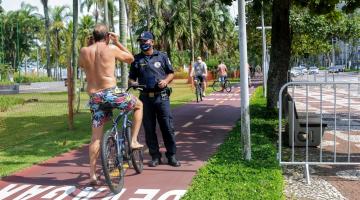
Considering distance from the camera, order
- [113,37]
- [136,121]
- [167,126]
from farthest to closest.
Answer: [167,126], [136,121], [113,37]

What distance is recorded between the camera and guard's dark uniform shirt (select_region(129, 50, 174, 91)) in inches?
271

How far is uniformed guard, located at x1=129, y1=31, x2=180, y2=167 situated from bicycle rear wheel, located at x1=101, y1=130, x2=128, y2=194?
120cm

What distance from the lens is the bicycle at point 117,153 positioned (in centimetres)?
559

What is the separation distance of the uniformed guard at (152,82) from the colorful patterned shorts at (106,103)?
86cm

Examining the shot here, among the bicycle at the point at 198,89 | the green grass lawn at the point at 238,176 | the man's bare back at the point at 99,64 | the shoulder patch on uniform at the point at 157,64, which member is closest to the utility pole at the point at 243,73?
the green grass lawn at the point at 238,176

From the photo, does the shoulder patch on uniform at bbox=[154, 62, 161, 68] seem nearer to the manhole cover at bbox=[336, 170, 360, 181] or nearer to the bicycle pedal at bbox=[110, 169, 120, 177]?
the bicycle pedal at bbox=[110, 169, 120, 177]

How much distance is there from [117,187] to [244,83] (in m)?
2.33

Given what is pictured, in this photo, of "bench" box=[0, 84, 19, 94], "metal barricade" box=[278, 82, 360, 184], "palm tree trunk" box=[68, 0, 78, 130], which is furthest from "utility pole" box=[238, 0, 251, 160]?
"bench" box=[0, 84, 19, 94]

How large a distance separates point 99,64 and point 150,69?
4.00 ft

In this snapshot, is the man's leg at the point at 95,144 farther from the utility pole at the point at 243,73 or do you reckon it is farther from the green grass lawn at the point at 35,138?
the utility pole at the point at 243,73

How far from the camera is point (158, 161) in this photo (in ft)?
24.2

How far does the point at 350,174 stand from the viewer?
689cm

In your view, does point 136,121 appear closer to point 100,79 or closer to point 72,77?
point 100,79

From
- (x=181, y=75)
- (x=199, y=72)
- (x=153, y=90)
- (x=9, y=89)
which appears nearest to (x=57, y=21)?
(x=181, y=75)
